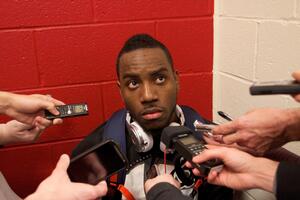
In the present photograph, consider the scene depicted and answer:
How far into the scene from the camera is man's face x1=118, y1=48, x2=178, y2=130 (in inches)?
48.3

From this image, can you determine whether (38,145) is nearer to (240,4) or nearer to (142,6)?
(142,6)

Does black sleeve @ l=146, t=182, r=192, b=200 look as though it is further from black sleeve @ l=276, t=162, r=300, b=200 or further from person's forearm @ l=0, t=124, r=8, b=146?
person's forearm @ l=0, t=124, r=8, b=146

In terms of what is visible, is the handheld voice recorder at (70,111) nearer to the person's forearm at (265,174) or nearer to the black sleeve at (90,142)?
the black sleeve at (90,142)

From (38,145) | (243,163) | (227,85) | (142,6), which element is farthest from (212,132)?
(38,145)

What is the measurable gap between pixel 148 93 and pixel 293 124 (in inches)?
19.9

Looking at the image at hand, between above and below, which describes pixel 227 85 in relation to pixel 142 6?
below

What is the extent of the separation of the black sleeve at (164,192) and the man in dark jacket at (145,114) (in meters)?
0.27

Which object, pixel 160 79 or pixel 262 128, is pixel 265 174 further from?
pixel 160 79

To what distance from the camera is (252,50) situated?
1391mm

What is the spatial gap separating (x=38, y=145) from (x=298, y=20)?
1.24 metres

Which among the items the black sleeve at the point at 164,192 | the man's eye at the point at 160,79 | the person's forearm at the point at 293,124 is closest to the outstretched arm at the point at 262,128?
the person's forearm at the point at 293,124

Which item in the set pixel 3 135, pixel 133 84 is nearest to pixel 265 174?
pixel 133 84

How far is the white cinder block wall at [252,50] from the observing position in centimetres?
119

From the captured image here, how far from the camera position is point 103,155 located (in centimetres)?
97
